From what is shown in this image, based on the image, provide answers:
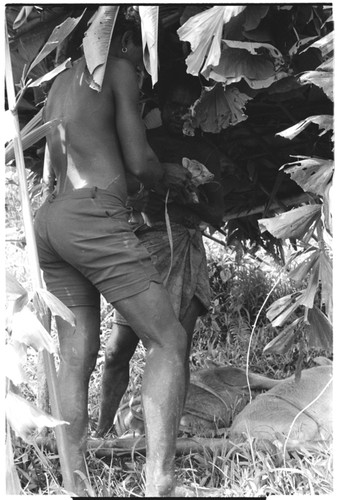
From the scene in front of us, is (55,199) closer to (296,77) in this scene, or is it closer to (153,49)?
(153,49)

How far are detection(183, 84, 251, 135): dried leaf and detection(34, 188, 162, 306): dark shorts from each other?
0.46 meters

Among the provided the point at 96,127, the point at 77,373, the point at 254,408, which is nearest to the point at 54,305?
the point at 77,373

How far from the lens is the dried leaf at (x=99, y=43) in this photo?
8.01ft

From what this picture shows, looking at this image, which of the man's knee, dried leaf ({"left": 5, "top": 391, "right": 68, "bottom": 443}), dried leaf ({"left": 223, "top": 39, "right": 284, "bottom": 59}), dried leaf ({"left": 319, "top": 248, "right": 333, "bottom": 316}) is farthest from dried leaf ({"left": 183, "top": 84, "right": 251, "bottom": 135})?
dried leaf ({"left": 5, "top": 391, "right": 68, "bottom": 443})

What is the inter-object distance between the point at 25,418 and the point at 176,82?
5.16ft

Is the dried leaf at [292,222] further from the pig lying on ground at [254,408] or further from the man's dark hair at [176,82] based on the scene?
the man's dark hair at [176,82]

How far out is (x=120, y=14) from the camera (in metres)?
2.60

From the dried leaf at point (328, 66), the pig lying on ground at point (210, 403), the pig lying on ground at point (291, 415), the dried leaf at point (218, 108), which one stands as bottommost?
the pig lying on ground at point (210, 403)

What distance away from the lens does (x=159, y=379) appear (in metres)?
2.47

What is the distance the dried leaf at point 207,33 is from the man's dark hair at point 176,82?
71 cm

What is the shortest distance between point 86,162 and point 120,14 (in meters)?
0.52

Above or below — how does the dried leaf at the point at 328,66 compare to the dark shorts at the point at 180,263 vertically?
above

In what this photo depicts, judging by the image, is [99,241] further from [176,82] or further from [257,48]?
[176,82]

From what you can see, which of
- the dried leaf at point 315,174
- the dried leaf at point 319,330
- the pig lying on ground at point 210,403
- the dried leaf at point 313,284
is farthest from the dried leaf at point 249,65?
the pig lying on ground at point 210,403
